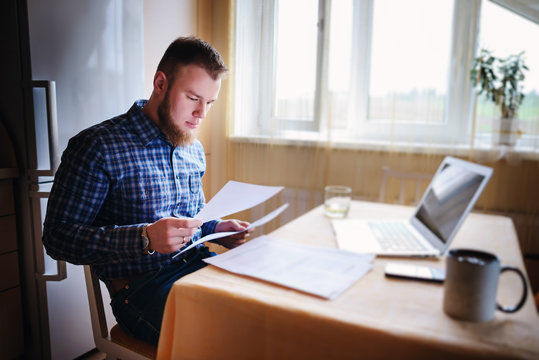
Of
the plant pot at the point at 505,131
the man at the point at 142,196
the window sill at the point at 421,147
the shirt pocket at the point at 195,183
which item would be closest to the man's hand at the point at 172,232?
the man at the point at 142,196

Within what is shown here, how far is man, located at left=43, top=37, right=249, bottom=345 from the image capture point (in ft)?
3.22

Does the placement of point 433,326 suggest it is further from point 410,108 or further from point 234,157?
point 234,157

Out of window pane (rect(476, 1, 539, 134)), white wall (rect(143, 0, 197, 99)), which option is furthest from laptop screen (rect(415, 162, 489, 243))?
white wall (rect(143, 0, 197, 99))

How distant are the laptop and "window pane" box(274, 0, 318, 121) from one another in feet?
4.03

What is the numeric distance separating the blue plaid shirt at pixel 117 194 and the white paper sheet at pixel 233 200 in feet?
0.65

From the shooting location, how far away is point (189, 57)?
3.94 feet

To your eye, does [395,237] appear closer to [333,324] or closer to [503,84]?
[333,324]

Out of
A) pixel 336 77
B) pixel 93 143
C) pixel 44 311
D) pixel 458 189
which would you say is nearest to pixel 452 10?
pixel 336 77

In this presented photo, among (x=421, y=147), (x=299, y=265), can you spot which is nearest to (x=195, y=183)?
(x=299, y=265)

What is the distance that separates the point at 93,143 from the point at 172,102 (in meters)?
0.27

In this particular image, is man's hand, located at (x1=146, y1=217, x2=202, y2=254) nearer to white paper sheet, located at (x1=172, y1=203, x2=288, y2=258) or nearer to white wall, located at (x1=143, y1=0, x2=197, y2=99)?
white paper sheet, located at (x1=172, y1=203, x2=288, y2=258)

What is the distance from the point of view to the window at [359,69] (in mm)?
1974

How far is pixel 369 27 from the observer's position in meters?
2.15

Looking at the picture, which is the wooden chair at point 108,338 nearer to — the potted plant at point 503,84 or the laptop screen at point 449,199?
the laptop screen at point 449,199
